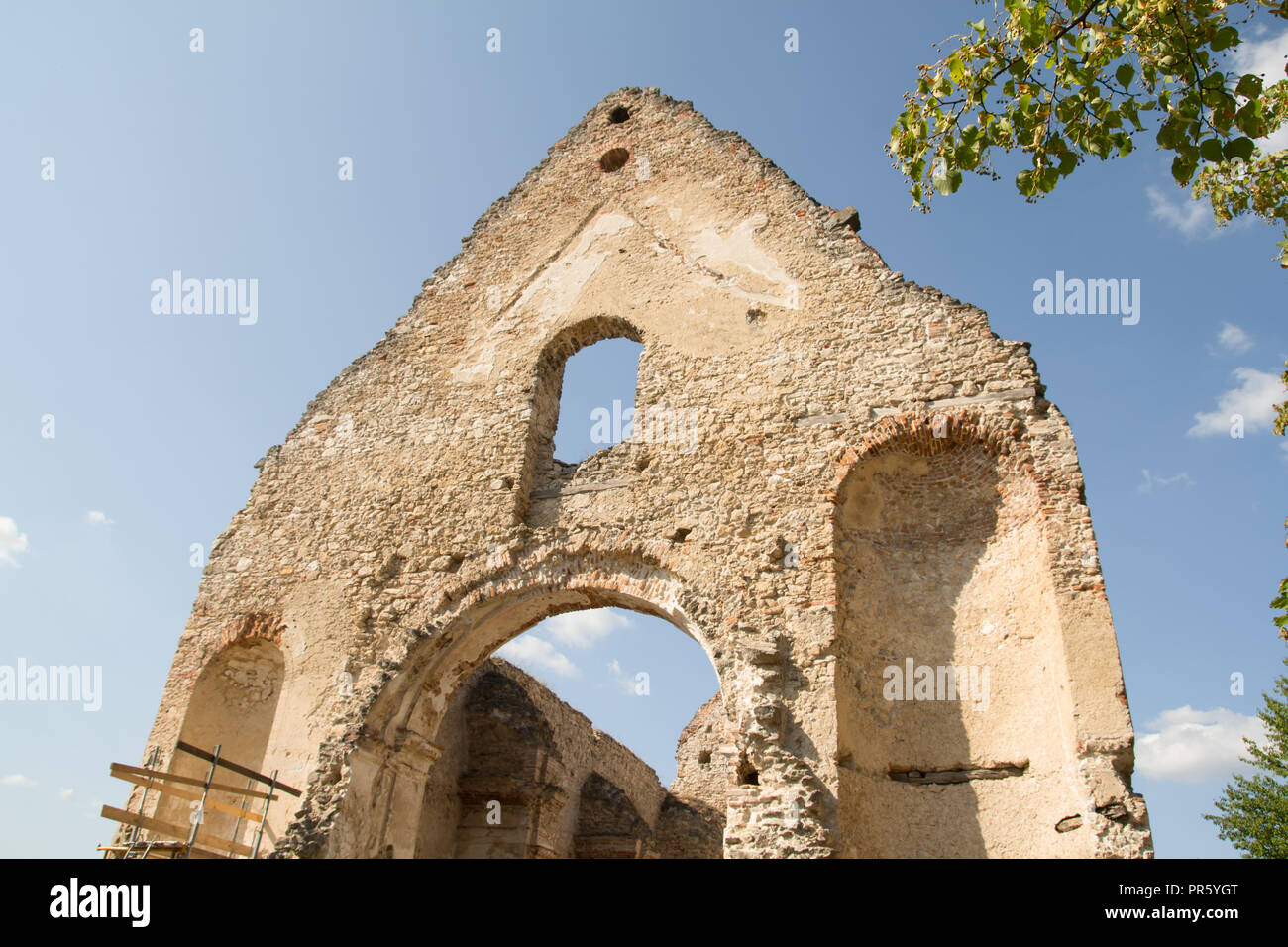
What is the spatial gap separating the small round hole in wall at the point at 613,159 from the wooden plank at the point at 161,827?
24.6ft

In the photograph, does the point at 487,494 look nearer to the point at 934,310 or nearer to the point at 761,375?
the point at 761,375

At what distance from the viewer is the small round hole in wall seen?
9977 millimetres

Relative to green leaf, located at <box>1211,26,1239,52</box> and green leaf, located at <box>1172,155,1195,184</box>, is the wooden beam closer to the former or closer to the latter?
green leaf, located at <box>1172,155,1195,184</box>

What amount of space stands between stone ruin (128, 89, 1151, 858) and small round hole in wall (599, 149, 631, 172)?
0.26 feet

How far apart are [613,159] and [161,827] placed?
7674mm

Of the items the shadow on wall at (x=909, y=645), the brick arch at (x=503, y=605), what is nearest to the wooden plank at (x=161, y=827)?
the brick arch at (x=503, y=605)

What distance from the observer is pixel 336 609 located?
8188 millimetres

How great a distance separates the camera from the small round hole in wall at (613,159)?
9977 mm

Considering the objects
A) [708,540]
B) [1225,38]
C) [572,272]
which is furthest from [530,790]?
[1225,38]

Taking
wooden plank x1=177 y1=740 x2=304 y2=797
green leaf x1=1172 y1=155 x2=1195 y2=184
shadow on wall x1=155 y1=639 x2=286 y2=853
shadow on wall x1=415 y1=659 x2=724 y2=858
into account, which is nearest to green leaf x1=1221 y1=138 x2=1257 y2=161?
green leaf x1=1172 y1=155 x2=1195 y2=184

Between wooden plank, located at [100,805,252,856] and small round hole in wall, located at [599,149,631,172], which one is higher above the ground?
small round hole in wall, located at [599,149,631,172]

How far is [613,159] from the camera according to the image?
10023mm
